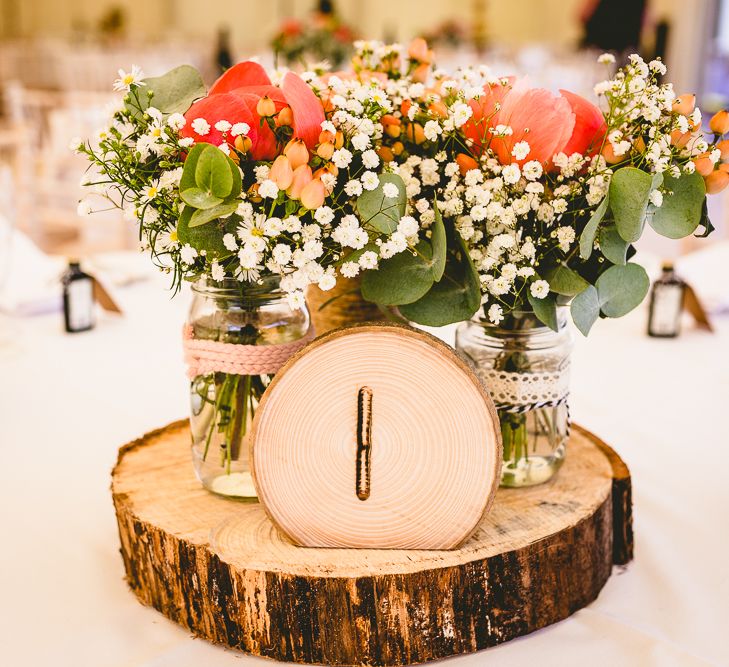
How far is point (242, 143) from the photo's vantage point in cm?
75

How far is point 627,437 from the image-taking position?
1.25 m

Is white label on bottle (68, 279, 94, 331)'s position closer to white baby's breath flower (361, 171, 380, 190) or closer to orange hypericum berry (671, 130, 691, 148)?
white baby's breath flower (361, 171, 380, 190)

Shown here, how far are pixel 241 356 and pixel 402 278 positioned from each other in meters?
0.19

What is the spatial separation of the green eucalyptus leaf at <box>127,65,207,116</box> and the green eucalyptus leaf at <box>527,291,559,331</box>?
41cm

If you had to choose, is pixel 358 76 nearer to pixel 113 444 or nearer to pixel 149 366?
pixel 113 444

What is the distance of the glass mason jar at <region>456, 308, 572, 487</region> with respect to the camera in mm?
911

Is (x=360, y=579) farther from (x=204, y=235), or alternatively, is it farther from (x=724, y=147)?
(x=724, y=147)

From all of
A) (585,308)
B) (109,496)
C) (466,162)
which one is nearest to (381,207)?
(466,162)

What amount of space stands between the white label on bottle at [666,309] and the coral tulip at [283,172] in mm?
1122

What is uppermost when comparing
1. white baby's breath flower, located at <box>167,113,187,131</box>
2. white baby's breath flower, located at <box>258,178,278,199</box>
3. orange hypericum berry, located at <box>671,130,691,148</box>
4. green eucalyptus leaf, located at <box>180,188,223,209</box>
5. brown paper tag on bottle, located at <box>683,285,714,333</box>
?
white baby's breath flower, located at <box>167,113,187,131</box>

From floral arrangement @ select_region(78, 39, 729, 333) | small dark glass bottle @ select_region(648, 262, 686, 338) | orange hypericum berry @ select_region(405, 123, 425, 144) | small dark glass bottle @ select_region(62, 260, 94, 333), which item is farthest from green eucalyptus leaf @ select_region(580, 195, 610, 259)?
small dark glass bottle @ select_region(62, 260, 94, 333)

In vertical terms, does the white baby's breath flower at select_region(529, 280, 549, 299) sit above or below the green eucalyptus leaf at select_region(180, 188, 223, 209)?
below

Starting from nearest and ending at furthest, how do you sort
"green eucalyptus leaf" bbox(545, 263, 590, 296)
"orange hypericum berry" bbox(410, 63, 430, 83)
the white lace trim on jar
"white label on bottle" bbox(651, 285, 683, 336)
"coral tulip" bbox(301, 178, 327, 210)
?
"coral tulip" bbox(301, 178, 327, 210), "green eucalyptus leaf" bbox(545, 263, 590, 296), the white lace trim on jar, "orange hypericum berry" bbox(410, 63, 430, 83), "white label on bottle" bbox(651, 285, 683, 336)

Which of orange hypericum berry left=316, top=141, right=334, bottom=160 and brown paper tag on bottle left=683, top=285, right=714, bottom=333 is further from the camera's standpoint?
brown paper tag on bottle left=683, top=285, right=714, bottom=333
